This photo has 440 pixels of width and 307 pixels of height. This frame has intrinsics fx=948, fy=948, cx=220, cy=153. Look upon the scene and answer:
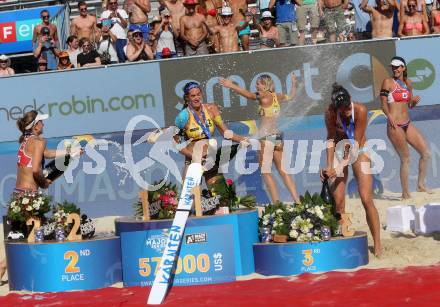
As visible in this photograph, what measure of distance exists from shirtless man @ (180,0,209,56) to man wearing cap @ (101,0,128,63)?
102 cm

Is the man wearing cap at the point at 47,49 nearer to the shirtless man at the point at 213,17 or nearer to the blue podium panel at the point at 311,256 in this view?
the shirtless man at the point at 213,17

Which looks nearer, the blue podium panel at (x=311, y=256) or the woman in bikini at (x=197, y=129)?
the blue podium panel at (x=311, y=256)

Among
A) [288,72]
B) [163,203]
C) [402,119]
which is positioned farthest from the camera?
[288,72]

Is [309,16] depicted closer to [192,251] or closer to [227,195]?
[227,195]

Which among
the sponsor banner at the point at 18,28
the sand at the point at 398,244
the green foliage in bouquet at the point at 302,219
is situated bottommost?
the sand at the point at 398,244

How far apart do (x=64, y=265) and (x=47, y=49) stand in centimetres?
734

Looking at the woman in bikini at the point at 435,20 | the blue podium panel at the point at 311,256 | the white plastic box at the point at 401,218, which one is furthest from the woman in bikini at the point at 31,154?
the woman in bikini at the point at 435,20

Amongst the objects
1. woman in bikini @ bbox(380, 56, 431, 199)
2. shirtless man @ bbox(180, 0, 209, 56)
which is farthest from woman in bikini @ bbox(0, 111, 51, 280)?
woman in bikini @ bbox(380, 56, 431, 199)

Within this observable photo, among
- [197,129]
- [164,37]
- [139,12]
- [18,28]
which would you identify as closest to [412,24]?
[164,37]

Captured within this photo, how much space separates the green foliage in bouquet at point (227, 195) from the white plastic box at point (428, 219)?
7.39 ft

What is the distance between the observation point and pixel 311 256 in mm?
9516

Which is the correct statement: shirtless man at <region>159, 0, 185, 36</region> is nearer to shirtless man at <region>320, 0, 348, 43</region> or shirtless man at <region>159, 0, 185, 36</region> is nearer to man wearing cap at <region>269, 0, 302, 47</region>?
man wearing cap at <region>269, 0, 302, 47</region>

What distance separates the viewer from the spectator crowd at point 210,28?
15312mm

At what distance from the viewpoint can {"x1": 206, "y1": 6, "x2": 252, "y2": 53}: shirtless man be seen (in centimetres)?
1528
